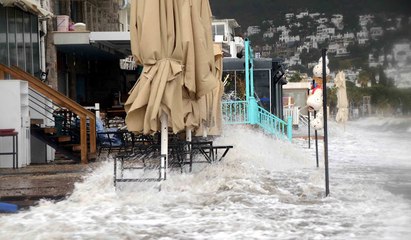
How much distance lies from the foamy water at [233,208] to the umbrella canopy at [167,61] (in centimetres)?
94

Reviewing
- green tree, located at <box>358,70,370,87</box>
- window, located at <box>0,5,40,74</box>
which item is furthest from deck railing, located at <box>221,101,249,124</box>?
green tree, located at <box>358,70,370,87</box>

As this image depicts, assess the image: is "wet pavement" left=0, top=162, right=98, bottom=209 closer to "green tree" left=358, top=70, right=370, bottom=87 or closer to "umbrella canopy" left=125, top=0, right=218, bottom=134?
"umbrella canopy" left=125, top=0, right=218, bottom=134

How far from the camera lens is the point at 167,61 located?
723cm

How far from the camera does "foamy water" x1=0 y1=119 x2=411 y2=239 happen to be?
4.79m

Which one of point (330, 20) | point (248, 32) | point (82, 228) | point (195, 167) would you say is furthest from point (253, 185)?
point (330, 20)

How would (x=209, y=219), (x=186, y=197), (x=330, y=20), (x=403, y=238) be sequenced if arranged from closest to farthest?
(x=330, y=20) → (x=403, y=238) → (x=209, y=219) → (x=186, y=197)

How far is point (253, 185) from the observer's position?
7.51 metres

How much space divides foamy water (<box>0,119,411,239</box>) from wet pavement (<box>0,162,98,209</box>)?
0.31m

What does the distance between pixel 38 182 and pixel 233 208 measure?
3.56m

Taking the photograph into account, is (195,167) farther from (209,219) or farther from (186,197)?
(209,219)

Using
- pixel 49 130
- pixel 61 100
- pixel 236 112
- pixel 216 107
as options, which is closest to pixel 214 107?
pixel 216 107

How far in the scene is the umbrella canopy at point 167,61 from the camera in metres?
7.11

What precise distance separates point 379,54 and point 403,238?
2493 millimetres

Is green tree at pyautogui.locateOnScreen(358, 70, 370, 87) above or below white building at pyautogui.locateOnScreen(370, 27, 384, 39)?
below
